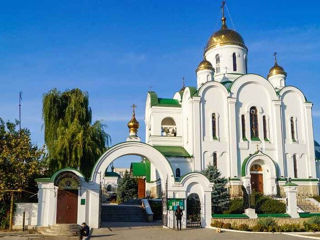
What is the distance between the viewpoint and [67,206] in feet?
58.1

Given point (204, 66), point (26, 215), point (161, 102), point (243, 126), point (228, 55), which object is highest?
point (228, 55)

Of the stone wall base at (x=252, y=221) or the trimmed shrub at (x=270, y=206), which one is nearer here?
the stone wall base at (x=252, y=221)

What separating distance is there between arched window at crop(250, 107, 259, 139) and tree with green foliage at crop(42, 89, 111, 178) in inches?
454

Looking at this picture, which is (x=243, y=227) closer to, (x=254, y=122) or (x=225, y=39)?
(x=254, y=122)

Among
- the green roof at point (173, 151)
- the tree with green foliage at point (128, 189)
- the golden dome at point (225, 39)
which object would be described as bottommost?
the tree with green foliage at point (128, 189)

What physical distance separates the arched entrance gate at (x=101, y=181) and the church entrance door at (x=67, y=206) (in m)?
0.22

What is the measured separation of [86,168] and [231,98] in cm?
1236

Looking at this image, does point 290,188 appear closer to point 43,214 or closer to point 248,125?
point 248,125

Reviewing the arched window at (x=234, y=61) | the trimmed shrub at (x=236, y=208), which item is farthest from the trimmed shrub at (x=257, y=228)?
the arched window at (x=234, y=61)

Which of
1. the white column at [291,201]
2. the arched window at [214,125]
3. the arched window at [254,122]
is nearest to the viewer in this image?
the white column at [291,201]

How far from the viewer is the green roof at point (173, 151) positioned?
2694 cm

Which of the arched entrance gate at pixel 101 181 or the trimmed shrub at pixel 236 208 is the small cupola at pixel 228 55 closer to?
the trimmed shrub at pixel 236 208

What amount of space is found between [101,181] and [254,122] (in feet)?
50.5

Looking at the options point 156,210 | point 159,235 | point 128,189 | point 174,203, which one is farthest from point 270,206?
point 128,189
